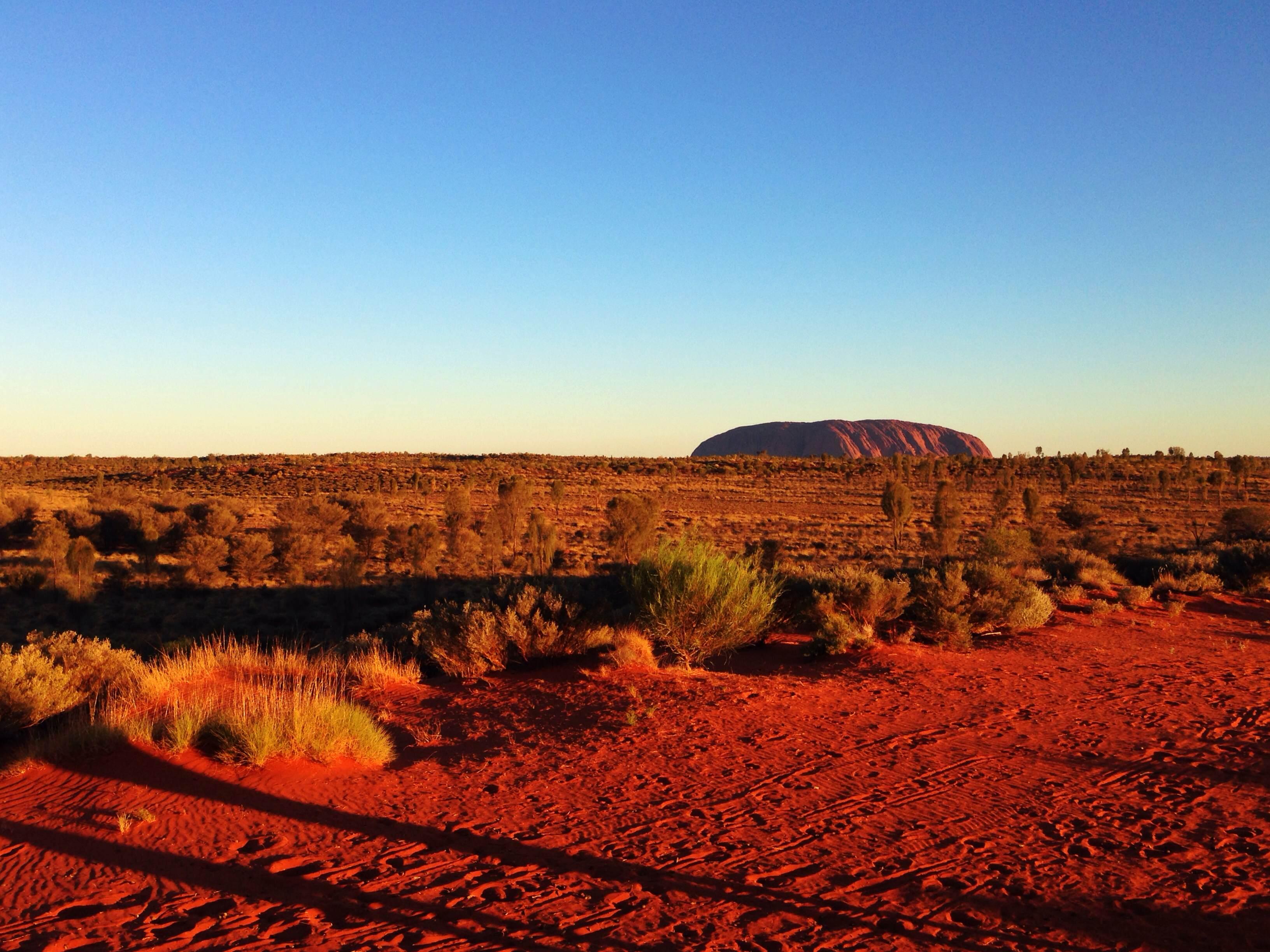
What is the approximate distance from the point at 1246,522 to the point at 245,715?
127 feet

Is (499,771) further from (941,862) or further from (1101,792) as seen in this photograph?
(1101,792)

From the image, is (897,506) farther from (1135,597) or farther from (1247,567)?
(1135,597)

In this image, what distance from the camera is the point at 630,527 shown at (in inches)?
1201

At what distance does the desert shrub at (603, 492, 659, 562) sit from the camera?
3012 centimetres

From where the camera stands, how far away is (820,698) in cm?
961

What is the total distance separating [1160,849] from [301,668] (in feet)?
29.7

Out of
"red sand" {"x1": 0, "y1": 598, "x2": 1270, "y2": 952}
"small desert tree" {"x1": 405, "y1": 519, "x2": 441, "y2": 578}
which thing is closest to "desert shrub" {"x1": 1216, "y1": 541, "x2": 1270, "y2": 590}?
"red sand" {"x1": 0, "y1": 598, "x2": 1270, "y2": 952}

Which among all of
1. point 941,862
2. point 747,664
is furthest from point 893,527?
point 941,862

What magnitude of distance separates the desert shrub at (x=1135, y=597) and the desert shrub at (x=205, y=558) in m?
24.6

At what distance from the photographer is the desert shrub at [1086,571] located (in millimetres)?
18094

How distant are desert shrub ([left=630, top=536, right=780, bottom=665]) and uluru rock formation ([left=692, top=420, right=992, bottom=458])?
165 metres

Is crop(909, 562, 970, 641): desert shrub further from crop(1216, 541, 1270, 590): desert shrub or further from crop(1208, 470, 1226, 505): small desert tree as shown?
crop(1208, 470, 1226, 505): small desert tree

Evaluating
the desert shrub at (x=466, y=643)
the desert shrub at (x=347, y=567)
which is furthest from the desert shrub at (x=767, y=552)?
the desert shrub at (x=347, y=567)

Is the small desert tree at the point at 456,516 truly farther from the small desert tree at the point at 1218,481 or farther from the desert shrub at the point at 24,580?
the small desert tree at the point at 1218,481
